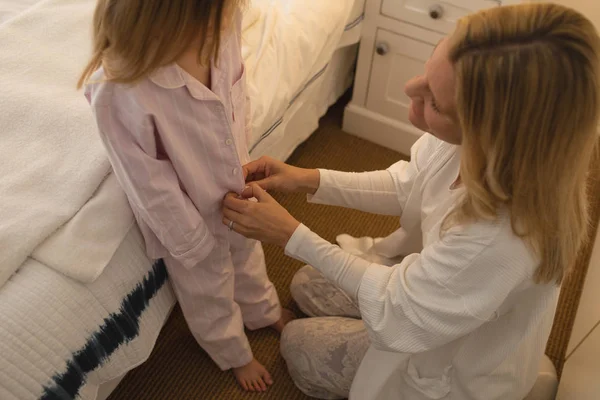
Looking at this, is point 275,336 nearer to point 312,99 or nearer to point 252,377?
point 252,377

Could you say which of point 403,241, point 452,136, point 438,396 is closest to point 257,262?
point 403,241

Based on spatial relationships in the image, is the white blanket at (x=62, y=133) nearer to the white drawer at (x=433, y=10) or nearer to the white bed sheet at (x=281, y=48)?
the white bed sheet at (x=281, y=48)

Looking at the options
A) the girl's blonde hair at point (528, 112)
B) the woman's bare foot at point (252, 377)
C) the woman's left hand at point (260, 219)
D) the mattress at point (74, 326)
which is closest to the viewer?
the girl's blonde hair at point (528, 112)

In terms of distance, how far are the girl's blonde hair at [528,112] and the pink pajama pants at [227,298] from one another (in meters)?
0.49

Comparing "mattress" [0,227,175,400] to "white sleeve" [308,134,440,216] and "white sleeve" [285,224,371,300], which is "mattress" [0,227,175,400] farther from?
"white sleeve" [308,134,440,216]

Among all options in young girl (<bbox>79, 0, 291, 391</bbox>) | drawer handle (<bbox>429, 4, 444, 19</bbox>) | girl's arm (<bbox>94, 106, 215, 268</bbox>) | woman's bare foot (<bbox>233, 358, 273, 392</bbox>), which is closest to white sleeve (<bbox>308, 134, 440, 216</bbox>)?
young girl (<bbox>79, 0, 291, 391</bbox>)

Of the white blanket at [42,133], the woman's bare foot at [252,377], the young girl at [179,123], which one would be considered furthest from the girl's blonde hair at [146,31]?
the woman's bare foot at [252,377]

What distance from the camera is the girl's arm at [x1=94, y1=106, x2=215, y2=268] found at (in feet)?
2.57

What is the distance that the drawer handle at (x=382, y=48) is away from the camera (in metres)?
1.59

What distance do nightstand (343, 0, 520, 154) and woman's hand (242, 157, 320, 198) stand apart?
0.61m

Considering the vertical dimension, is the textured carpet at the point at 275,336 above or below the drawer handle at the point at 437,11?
below

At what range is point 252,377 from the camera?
4.08ft

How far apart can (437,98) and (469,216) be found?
16cm

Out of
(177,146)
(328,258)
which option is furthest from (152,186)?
(328,258)
